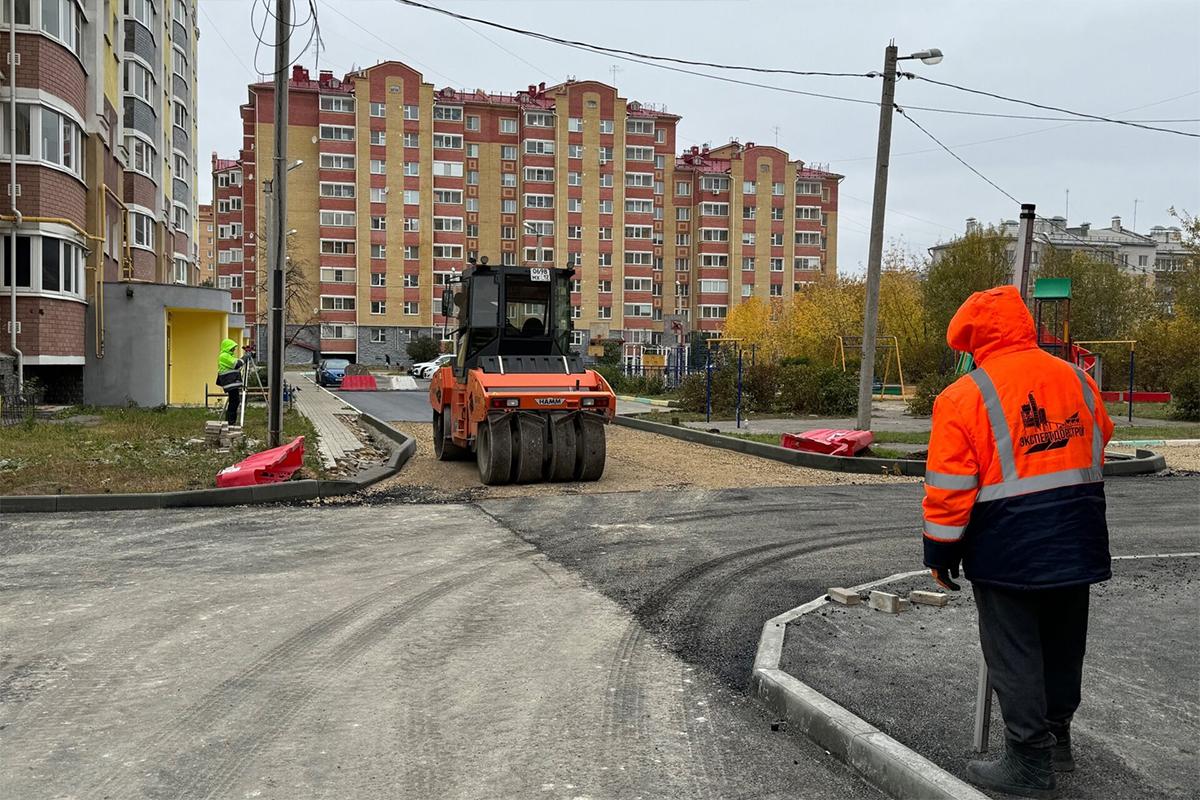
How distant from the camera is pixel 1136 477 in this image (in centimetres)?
1423

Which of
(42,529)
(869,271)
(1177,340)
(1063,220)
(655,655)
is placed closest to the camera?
(655,655)

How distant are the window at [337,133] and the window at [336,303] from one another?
12.5 m

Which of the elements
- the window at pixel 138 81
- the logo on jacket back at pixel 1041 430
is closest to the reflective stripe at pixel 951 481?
the logo on jacket back at pixel 1041 430

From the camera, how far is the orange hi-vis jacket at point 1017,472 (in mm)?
3506

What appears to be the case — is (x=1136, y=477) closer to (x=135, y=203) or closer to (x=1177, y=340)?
(x=1177, y=340)

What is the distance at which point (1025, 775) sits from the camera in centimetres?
357

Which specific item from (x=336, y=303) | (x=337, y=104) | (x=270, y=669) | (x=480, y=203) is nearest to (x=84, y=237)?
(x=270, y=669)

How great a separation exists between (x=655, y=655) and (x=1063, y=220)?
116 meters

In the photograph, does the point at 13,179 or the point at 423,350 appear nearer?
the point at 13,179

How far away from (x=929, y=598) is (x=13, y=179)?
2248 cm

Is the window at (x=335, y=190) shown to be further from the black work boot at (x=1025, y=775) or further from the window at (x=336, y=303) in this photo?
the black work boot at (x=1025, y=775)

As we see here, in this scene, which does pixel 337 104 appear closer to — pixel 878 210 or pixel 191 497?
pixel 878 210

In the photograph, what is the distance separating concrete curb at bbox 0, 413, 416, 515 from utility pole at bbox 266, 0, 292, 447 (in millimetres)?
2332

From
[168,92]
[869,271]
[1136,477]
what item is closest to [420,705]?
[1136,477]
